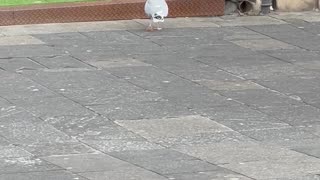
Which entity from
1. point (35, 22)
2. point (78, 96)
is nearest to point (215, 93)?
point (78, 96)

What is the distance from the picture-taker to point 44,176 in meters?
8.01

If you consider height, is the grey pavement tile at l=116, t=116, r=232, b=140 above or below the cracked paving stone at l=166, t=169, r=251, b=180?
below

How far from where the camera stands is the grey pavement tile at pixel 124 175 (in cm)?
801

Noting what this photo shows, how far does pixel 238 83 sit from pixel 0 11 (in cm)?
365

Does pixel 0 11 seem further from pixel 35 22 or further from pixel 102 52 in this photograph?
pixel 102 52

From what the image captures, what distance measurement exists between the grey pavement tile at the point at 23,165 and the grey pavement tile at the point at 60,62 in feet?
10.5

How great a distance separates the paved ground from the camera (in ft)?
27.8

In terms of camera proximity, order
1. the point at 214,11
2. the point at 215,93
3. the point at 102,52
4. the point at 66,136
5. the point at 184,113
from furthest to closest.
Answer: the point at 214,11, the point at 102,52, the point at 215,93, the point at 184,113, the point at 66,136

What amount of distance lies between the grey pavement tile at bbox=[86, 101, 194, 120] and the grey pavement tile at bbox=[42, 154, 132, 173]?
1.27 m

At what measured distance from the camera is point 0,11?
13281 millimetres

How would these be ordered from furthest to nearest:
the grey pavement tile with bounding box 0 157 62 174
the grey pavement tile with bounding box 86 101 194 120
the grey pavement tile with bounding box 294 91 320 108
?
1. the grey pavement tile with bounding box 294 91 320 108
2. the grey pavement tile with bounding box 86 101 194 120
3. the grey pavement tile with bounding box 0 157 62 174

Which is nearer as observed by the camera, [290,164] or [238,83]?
[290,164]

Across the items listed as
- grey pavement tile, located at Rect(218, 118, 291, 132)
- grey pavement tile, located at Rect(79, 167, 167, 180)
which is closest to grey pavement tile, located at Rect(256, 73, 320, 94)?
grey pavement tile, located at Rect(218, 118, 291, 132)

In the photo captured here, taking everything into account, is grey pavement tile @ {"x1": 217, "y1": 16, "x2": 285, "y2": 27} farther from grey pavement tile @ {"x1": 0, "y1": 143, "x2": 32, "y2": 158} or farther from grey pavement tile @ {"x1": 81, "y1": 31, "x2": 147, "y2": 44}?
A: grey pavement tile @ {"x1": 0, "y1": 143, "x2": 32, "y2": 158}
